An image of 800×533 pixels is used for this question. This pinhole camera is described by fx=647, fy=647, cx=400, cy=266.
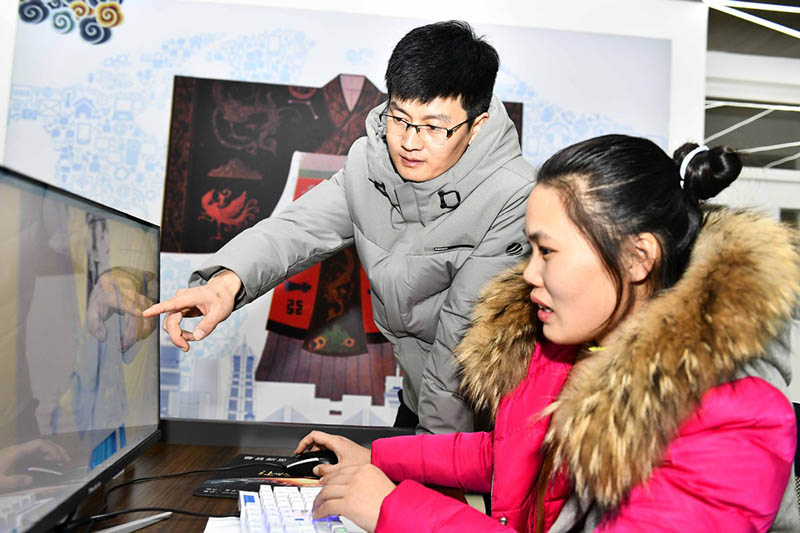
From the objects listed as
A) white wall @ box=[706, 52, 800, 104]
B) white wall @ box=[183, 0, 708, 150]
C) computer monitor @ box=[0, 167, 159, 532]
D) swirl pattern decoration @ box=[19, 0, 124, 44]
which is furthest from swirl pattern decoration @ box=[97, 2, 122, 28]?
white wall @ box=[706, 52, 800, 104]

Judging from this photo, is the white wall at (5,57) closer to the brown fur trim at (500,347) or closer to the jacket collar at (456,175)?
the jacket collar at (456,175)

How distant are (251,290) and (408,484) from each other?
589 millimetres

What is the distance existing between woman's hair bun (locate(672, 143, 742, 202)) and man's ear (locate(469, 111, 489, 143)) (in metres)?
0.61

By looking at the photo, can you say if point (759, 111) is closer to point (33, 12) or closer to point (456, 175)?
point (456, 175)

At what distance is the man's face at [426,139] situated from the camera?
4.38 feet

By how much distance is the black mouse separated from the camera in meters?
1.11

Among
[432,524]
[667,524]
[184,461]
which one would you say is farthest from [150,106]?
[667,524]

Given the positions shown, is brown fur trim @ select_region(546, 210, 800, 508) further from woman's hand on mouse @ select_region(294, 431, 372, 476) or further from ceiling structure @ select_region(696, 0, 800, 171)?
ceiling structure @ select_region(696, 0, 800, 171)

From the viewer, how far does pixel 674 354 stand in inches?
28.5

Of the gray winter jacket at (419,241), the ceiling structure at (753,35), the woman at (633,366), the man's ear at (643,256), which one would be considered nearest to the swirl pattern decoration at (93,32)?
the gray winter jacket at (419,241)

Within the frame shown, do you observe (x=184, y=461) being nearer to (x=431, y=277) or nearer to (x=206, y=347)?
(x=431, y=277)

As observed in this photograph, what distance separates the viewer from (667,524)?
685 millimetres

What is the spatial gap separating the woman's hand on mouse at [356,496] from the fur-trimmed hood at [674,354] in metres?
0.24

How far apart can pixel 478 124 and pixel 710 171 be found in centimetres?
65
